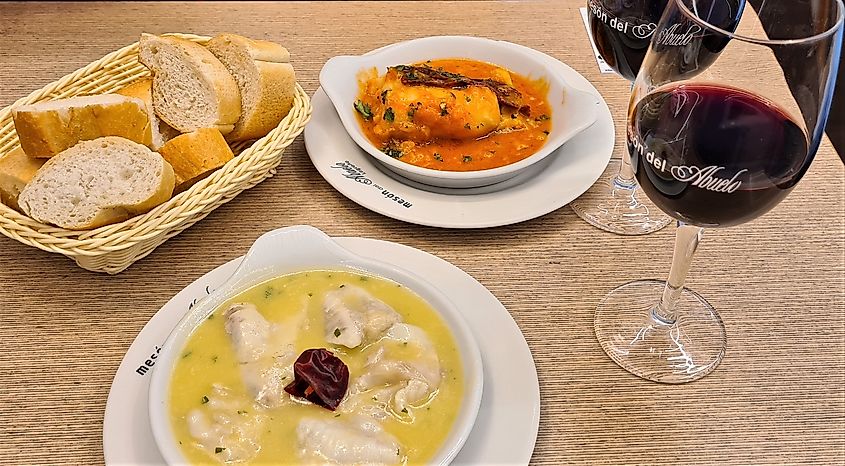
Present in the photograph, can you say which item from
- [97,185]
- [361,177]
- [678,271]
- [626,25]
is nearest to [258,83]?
[361,177]

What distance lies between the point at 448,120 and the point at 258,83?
360 millimetres

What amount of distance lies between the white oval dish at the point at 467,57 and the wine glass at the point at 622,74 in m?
0.12

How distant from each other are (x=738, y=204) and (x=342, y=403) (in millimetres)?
525

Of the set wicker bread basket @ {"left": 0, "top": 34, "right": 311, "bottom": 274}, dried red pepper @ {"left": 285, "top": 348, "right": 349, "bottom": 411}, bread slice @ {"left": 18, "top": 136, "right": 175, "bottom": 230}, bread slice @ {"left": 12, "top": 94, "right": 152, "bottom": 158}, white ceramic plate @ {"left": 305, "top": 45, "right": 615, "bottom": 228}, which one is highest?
bread slice @ {"left": 12, "top": 94, "right": 152, "bottom": 158}

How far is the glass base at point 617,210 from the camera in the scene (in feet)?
4.33

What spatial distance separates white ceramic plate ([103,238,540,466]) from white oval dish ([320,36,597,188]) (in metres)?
0.20

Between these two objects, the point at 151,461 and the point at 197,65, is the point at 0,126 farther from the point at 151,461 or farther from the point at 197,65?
the point at 151,461

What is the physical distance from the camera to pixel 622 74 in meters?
1.32

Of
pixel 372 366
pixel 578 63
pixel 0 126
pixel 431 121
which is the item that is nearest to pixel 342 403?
pixel 372 366

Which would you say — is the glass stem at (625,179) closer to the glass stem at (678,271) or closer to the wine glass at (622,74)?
the wine glass at (622,74)

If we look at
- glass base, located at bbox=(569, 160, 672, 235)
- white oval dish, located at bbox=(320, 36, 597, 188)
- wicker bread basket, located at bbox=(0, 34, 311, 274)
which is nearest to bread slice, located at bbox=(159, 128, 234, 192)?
wicker bread basket, located at bbox=(0, 34, 311, 274)

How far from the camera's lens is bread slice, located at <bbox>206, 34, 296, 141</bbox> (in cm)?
138

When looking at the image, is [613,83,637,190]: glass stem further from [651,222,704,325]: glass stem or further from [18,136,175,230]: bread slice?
[18,136,175,230]: bread slice

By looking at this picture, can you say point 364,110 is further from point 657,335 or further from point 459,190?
point 657,335
